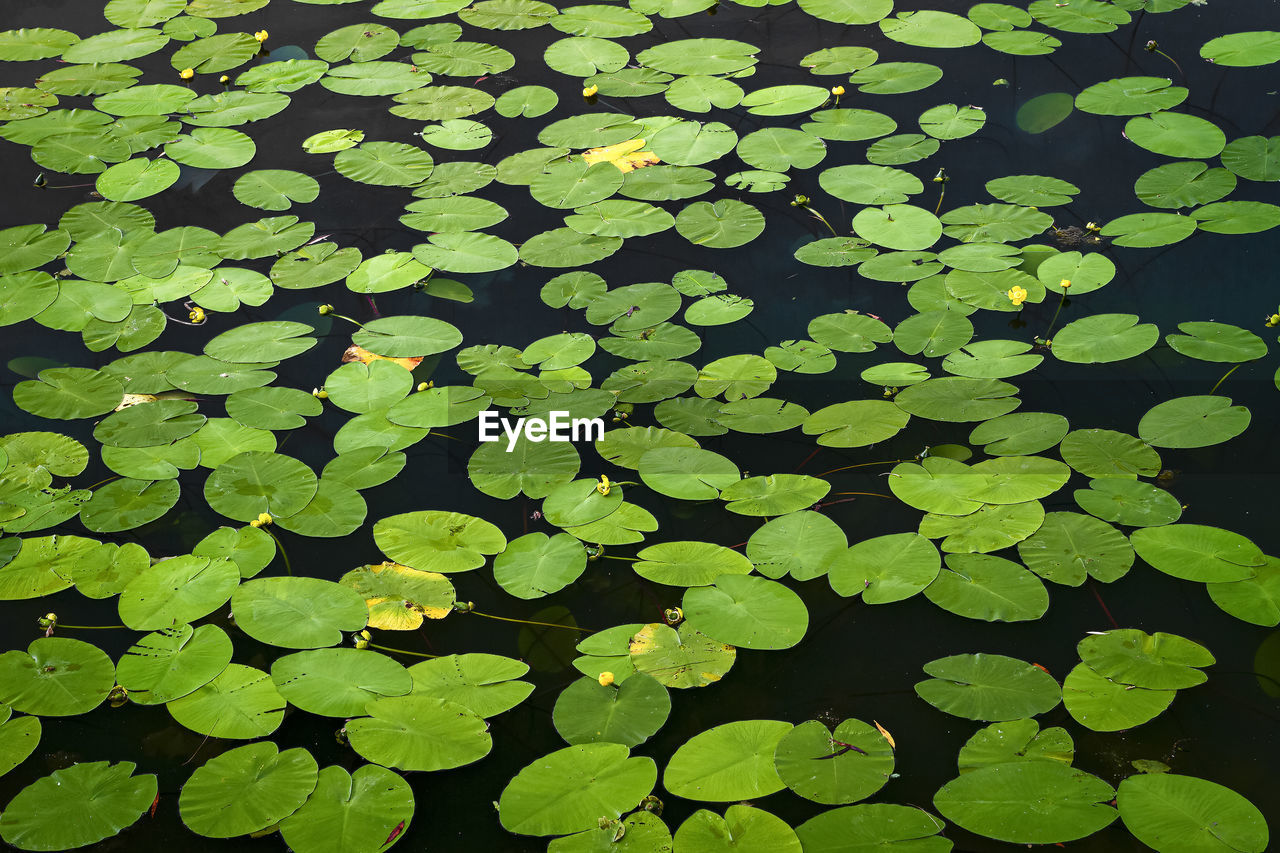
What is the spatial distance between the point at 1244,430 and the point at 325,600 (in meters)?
2.49

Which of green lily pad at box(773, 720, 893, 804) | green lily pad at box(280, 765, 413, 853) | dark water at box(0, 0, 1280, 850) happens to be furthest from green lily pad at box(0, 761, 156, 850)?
green lily pad at box(773, 720, 893, 804)

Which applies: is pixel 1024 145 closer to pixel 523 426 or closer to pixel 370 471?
pixel 523 426

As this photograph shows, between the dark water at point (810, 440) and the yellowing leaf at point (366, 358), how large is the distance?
0.04 m

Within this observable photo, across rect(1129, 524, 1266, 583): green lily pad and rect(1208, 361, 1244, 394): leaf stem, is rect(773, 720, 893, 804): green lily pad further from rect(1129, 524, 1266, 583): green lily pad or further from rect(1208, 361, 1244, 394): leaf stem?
rect(1208, 361, 1244, 394): leaf stem

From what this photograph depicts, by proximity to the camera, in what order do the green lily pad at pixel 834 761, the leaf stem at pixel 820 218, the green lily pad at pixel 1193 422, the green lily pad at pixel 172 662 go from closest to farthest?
the green lily pad at pixel 834 761
the green lily pad at pixel 172 662
the green lily pad at pixel 1193 422
the leaf stem at pixel 820 218

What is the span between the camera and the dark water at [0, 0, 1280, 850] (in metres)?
2.05

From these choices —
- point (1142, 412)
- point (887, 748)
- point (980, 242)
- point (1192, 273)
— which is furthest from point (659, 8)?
point (887, 748)

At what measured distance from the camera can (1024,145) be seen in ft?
12.0

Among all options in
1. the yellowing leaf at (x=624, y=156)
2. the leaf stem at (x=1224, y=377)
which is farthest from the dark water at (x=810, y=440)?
Result: the yellowing leaf at (x=624, y=156)

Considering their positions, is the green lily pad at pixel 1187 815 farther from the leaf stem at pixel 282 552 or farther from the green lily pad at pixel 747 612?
the leaf stem at pixel 282 552
